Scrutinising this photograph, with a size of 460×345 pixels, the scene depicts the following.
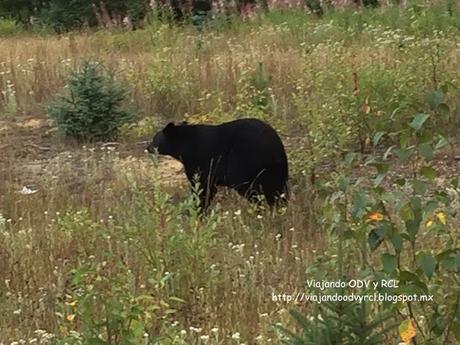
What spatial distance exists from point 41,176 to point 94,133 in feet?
4.88

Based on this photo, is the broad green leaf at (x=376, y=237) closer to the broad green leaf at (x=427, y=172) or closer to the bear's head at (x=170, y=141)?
the broad green leaf at (x=427, y=172)

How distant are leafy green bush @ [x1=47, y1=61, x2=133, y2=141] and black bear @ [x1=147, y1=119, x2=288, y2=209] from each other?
2.15 metres

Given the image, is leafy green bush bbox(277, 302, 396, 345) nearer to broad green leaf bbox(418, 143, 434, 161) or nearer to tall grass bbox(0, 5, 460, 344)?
tall grass bbox(0, 5, 460, 344)

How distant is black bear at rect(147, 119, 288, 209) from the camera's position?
6734mm

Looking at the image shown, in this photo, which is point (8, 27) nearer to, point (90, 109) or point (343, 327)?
point (90, 109)

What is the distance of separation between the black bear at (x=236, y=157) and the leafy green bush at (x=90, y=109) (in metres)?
2.15

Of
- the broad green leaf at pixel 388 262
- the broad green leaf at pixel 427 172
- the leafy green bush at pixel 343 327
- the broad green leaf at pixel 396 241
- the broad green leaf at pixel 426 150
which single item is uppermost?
the broad green leaf at pixel 426 150

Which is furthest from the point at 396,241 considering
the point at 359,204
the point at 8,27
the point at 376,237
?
the point at 8,27

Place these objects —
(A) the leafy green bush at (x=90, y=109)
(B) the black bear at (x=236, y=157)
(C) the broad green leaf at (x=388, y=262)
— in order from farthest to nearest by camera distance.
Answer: (A) the leafy green bush at (x=90, y=109) < (B) the black bear at (x=236, y=157) < (C) the broad green leaf at (x=388, y=262)

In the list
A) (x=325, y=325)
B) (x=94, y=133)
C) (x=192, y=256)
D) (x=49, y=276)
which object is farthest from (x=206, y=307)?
(x=94, y=133)

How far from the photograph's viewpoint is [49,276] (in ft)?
17.3

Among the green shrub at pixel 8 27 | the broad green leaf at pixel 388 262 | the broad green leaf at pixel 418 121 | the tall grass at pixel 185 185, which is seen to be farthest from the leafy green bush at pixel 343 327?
the green shrub at pixel 8 27

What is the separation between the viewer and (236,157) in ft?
22.6

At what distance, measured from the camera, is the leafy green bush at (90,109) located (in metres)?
9.45
